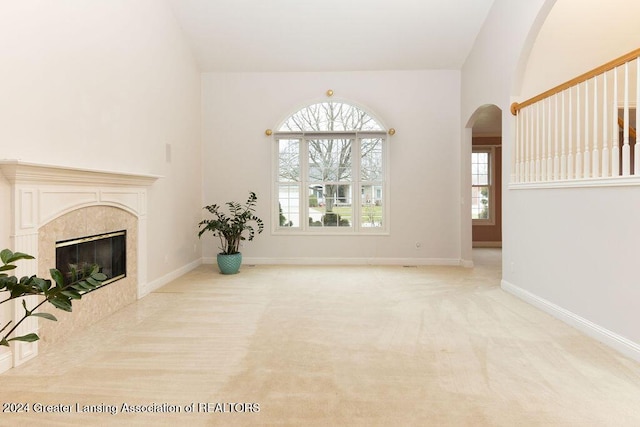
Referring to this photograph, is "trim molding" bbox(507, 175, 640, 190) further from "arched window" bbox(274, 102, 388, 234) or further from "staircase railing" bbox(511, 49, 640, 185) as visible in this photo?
"arched window" bbox(274, 102, 388, 234)

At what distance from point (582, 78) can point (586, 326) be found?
200 cm

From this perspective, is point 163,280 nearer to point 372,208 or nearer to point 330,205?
point 330,205

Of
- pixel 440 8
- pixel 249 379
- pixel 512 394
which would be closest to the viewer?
pixel 512 394

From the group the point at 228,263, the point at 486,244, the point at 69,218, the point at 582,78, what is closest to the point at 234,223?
the point at 228,263

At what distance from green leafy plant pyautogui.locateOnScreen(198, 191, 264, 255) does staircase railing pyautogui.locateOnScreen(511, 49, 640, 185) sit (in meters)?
3.54

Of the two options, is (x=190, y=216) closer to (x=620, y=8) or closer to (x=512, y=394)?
(x=512, y=394)

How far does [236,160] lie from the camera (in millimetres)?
6066

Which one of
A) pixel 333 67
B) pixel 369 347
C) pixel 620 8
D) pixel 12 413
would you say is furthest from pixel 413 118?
pixel 12 413

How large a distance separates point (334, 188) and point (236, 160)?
1.65 m

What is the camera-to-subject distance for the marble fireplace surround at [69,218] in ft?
7.80

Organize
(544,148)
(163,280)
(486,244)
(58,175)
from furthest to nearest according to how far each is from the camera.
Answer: (486,244) < (163,280) < (544,148) < (58,175)

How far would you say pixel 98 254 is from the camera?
11.1 ft

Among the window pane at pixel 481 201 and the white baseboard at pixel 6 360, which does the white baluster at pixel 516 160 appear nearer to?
the window pane at pixel 481 201

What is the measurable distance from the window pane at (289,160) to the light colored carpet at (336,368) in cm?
276
